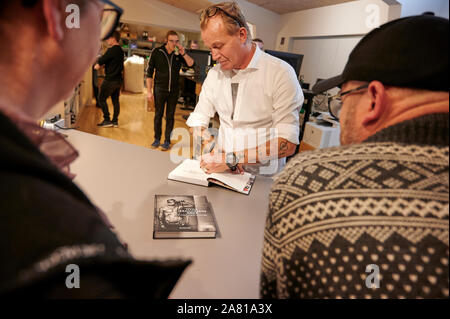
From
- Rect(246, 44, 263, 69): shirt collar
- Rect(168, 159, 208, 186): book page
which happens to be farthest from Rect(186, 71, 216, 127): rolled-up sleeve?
Rect(168, 159, 208, 186): book page

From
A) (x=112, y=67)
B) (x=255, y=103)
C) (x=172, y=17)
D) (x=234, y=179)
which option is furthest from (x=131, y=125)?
(x=234, y=179)

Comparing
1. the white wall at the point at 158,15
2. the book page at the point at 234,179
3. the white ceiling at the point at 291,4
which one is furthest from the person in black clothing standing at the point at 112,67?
the book page at the point at 234,179

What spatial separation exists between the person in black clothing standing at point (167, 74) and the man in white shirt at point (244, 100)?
2.76 metres

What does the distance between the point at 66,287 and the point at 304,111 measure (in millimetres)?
4354

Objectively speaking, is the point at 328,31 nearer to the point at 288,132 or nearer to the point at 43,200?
the point at 288,132

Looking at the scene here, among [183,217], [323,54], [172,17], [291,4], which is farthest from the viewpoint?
[172,17]

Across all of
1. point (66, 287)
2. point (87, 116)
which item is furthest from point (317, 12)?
point (66, 287)

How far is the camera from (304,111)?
4.30 metres

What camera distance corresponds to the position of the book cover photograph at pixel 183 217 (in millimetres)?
972

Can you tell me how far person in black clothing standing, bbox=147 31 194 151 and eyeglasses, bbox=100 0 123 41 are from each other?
394cm

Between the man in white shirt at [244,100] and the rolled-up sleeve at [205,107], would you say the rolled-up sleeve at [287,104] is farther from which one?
the rolled-up sleeve at [205,107]

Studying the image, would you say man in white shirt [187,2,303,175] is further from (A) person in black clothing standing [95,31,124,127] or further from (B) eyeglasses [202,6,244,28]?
(A) person in black clothing standing [95,31,124,127]

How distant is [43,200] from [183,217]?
774 millimetres

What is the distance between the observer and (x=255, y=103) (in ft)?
5.62
